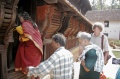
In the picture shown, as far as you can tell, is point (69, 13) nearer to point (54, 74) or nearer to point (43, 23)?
point (43, 23)

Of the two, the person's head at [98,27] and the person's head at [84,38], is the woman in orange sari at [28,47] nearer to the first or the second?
the person's head at [84,38]

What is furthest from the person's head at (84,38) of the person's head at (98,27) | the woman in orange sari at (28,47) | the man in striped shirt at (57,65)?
the person's head at (98,27)

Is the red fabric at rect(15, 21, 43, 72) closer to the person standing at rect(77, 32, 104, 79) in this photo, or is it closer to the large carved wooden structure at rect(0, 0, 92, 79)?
the large carved wooden structure at rect(0, 0, 92, 79)

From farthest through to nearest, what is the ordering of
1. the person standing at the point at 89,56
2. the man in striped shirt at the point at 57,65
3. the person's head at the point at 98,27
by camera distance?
1. the person's head at the point at 98,27
2. the person standing at the point at 89,56
3. the man in striped shirt at the point at 57,65

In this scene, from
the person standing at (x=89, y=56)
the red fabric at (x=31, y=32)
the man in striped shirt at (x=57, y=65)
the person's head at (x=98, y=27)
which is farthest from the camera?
the person's head at (x=98, y=27)

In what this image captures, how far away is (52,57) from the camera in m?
2.70

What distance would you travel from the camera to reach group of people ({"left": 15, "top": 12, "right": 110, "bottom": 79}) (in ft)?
8.95

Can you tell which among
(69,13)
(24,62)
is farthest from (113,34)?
(24,62)

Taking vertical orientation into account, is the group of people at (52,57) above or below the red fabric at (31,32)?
below

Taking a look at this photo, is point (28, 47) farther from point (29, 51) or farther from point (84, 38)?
point (84, 38)

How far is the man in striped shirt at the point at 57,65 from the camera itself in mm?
2662

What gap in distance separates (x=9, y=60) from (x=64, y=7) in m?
2.08

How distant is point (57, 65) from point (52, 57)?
0.14 metres

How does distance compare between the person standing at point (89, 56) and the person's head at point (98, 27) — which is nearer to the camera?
the person standing at point (89, 56)
